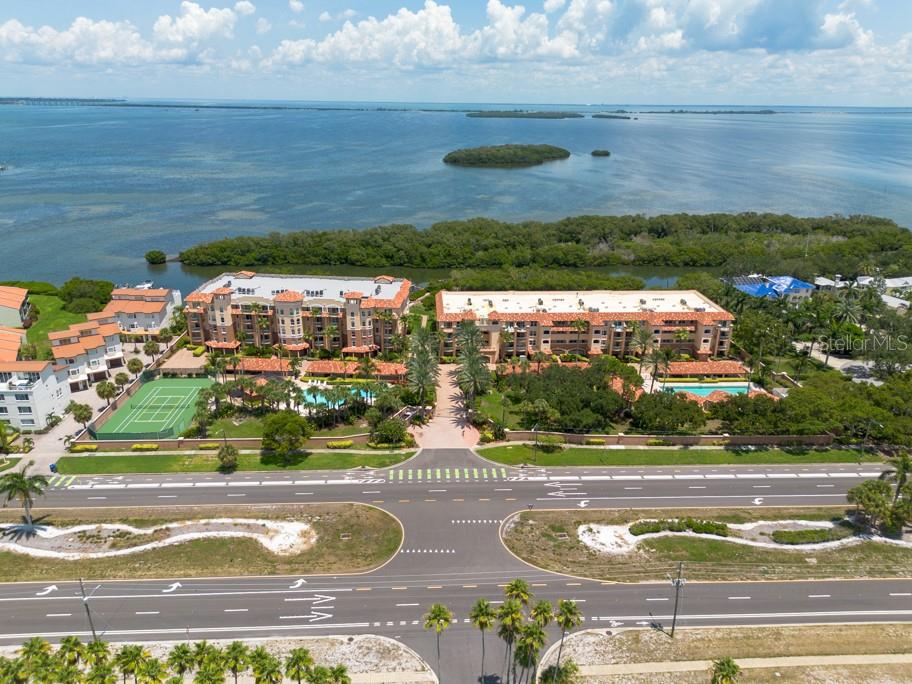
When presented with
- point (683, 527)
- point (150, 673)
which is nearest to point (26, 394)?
point (150, 673)

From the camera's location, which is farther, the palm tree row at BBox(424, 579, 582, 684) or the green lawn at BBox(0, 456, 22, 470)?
the green lawn at BBox(0, 456, 22, 470)

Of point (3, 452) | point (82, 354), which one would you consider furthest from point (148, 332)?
point (3, 452)

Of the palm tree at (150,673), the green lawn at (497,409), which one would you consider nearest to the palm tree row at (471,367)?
the green lawn at (497,409)

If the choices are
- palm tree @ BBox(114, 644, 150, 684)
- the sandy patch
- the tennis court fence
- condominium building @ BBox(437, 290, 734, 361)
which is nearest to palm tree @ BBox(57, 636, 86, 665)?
palm tree @ BBox(114, 644, 150, 684)

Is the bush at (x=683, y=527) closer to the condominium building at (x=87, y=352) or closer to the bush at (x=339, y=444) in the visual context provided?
the bush at (x=339, y=444)

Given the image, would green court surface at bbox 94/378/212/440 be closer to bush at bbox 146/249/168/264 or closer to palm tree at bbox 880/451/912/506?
bush at bbox 146/249/168/264

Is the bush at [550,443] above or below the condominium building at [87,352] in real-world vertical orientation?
below

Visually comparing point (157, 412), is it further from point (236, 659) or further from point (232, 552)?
point (236, 659)
